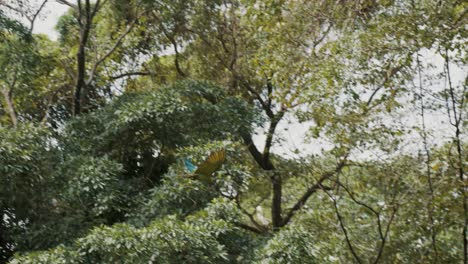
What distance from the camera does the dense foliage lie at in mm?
4758

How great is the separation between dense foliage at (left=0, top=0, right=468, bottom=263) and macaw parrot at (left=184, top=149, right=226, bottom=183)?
0.06 metres

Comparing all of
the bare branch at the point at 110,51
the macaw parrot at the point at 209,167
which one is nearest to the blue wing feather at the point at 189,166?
the macaw parrot at the point at 209,167

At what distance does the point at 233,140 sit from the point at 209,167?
71cm

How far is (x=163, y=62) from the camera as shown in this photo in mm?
7750

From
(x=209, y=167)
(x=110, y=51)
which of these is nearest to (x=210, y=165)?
(x=209, y=167)

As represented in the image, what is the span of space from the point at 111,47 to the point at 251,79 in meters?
1.61

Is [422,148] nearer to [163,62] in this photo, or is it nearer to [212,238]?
[212,238]

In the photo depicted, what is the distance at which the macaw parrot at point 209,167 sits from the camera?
16.5 ft

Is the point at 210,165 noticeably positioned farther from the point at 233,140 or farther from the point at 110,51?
the point at 110,51

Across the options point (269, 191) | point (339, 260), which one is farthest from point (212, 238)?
point (269, 191)

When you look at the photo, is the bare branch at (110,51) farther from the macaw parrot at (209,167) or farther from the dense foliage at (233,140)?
the macaw parrot at (209,167)

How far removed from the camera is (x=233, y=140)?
570cm

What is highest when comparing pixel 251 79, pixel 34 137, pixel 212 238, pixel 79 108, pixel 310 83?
pixel 251 79

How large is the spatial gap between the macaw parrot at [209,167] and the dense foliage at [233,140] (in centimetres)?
6
